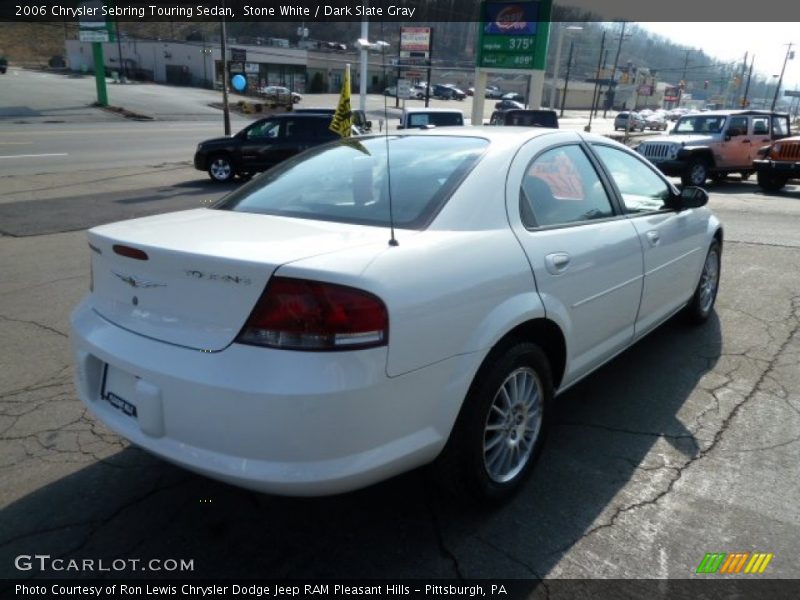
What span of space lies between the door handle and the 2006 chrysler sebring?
0.01 m

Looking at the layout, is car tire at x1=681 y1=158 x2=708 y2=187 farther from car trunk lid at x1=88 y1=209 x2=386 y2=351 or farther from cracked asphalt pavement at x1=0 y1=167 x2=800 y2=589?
car trunk lid at x1=88 y1=209 x2=386 y2=351

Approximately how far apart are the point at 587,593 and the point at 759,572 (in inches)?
28.8

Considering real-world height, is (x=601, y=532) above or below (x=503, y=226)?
below

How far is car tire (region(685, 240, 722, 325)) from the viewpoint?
16.3 ft

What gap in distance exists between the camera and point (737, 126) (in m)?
16.3

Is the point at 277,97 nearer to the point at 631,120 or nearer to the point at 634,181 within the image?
the point at 631,120

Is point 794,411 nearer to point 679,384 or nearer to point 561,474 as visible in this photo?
point 679,384

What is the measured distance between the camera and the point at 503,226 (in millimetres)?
2721

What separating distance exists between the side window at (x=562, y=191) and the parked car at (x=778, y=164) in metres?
14.5

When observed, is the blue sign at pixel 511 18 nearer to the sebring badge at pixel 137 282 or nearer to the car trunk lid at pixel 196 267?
the car trunk lid at pixel 196 267

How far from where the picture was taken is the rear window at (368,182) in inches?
107

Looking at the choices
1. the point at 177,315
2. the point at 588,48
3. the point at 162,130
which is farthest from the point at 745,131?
the point at 588,48

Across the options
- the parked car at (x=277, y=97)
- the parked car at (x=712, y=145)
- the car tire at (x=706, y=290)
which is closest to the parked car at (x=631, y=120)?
the parked car at (x=277, y=97)

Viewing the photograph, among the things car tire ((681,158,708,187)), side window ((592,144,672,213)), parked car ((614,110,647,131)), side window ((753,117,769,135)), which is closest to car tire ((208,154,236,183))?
car tire ((681,158,708,187))
